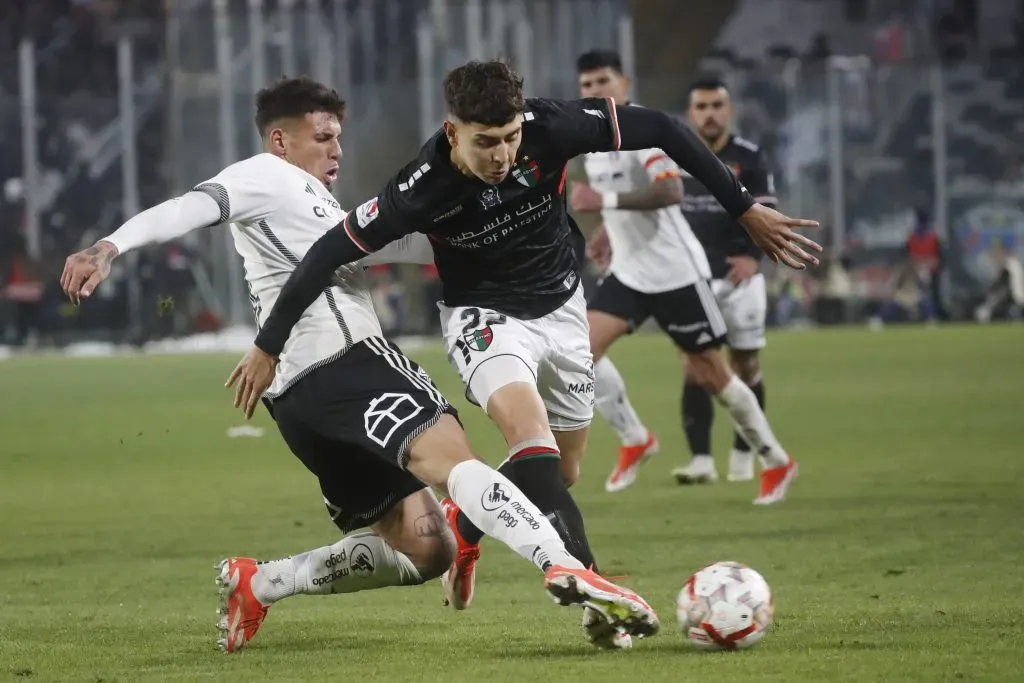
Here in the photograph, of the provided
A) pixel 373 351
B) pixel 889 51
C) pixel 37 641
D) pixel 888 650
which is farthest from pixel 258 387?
pixel 889 51

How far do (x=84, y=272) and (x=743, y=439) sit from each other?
22.0ft

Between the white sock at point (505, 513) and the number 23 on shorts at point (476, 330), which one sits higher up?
the number 23 on shorts at point (476, 330)

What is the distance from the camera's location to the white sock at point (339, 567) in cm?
592

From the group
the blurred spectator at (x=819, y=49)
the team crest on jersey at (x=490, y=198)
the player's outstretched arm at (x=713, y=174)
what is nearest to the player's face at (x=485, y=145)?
the team crest on jersey at (x=490, y=198)

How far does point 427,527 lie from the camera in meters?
5.93

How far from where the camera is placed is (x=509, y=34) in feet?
104

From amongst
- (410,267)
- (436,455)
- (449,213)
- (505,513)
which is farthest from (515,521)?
(410,267)

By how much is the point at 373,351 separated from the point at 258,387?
0.41 meters

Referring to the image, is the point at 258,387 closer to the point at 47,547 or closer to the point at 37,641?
the point at 37,641

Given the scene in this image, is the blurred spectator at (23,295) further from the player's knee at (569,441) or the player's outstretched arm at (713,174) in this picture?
the player's outstretched arm at (713,174)

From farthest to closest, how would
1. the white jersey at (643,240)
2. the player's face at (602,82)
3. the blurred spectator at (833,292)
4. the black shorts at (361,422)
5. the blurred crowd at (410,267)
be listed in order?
the blurred spectator at (833,292) → the blurred crowd at (410,267) → the white jersey at (643,240) → the player's face at (602,82) → the black shorts at (361,422)

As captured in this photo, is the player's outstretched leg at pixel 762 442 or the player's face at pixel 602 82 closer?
the player's outstretched leg at pixel 762 442

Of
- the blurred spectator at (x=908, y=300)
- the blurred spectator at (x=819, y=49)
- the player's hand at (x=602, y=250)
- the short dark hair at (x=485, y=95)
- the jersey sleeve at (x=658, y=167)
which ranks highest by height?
the blurred spectator at (x=819, y=49)

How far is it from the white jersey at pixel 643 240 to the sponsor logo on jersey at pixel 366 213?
4.81 metres
